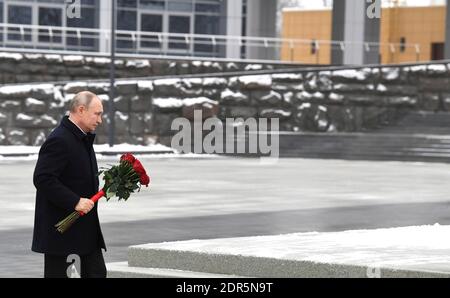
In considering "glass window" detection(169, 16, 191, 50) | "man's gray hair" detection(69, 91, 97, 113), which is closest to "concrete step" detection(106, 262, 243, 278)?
"man's gray hair" detection(69, 91, 97, 113)

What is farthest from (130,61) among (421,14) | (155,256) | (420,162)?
(155,256)

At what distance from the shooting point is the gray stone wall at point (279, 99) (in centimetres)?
4134

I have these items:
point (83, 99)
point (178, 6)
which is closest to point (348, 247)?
point (83, 99)

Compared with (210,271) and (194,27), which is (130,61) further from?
(210,271)

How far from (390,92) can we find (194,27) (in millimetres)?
16275

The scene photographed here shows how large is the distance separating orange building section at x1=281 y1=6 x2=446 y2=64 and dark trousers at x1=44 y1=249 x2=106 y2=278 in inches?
2269

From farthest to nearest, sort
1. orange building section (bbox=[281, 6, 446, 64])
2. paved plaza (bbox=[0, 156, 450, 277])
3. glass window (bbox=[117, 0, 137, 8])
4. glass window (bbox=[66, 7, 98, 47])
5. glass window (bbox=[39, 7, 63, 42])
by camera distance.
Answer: orange building section (bbox=[281, 6, 446, 64]) → glass window (bbox=[117, 0, 137, 8]) → glass window (bbox=[39, 7, 63, 42]) → glass window (bbox=[66, 7, 98, 47]) → paved plaza (bbox=[0, 156, 450, 277])

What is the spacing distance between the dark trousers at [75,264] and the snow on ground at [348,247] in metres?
2.19

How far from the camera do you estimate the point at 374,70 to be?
43.3m

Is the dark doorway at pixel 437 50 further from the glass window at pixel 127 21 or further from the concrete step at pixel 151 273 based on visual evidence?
the concrete step at pixel 151 273

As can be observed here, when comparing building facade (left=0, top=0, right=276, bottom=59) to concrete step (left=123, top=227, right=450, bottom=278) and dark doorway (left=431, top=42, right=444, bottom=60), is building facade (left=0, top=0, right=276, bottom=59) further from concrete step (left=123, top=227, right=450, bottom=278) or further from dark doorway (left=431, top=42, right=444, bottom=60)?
concrete step (left=123, top=227, right=450, bottom=278)

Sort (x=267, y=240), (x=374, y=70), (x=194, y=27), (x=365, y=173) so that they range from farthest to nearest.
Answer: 1. (x=194, y=27)
2. (x=374, y=70)
3. (x=365, y=173)
4. (x=267, y=240)

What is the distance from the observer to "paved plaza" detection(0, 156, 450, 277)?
16.5 metres

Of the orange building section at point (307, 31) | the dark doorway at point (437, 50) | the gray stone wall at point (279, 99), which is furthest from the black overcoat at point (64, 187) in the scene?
the orange building section at point (307, 31)
